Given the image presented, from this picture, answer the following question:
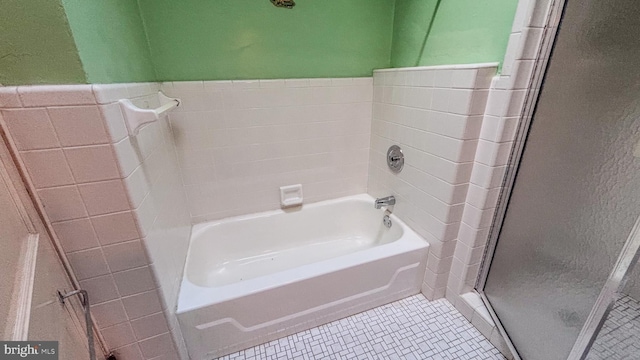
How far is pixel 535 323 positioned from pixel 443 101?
1.01 metres

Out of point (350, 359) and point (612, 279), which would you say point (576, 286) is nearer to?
point (612, 279)

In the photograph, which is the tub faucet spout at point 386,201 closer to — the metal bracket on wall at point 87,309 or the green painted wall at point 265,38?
the green painted wall at point 265,38

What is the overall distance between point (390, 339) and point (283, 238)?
2.93ft

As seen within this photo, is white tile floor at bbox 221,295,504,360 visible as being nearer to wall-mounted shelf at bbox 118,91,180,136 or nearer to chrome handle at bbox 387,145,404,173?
chrome handle at bbox 387,145,404,173

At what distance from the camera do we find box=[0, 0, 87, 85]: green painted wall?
0.54 meters

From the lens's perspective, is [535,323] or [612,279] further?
[535,323]

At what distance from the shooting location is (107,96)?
67 cm

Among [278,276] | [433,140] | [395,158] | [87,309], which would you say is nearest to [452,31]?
[433,140]

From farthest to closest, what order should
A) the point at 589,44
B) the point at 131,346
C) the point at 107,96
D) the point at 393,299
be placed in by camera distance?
1. the point at 393,299
2. the point at 131,346
3. the point at 589,44
4. the point at 107,96

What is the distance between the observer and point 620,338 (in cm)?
81

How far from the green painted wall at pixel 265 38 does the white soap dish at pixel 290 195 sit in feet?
2.34

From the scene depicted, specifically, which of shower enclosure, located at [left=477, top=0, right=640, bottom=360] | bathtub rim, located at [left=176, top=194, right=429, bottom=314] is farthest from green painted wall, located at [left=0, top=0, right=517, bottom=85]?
bathtub rim, located at [left=176, top=194, right=429, bottom=314]

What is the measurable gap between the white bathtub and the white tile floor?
0.16 feet

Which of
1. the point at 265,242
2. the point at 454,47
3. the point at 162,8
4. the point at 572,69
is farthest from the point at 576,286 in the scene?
the point at 162,8
